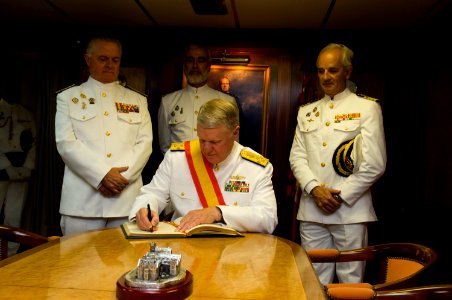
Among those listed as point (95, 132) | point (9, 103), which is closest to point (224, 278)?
point (95, 132)

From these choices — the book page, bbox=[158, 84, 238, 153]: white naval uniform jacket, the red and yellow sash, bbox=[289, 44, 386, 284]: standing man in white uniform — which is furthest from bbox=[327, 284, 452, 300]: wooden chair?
bbox=[158, 84, 238, 153]: white naval uniform jacket

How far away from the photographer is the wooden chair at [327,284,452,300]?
1392 mm

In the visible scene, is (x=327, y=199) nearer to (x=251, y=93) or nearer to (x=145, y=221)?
(x=145, y=221)

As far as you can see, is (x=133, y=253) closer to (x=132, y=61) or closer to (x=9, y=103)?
(x=132, y=61)

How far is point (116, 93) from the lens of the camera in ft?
10.4

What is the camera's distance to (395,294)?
1.40m

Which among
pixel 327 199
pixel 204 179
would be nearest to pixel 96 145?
pixel 204 179

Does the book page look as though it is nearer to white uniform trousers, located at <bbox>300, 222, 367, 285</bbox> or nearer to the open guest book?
the open guest book

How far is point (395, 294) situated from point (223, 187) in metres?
1.15

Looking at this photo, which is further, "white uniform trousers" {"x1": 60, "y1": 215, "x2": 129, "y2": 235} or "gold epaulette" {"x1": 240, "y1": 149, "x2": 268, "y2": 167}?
"white uniform trousers" {"x1": 60, "y1": 215, "x2": 129, "y2": 235}

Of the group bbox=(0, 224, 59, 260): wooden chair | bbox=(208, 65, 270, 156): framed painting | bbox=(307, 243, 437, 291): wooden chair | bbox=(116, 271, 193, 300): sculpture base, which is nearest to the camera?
bbox=(116, 271, 193, 300): sculpture base

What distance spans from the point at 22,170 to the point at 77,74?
3.74 feet

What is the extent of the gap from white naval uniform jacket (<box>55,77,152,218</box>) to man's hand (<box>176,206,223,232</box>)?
1005 millimetres

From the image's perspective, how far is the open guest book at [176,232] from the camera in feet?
6.29
